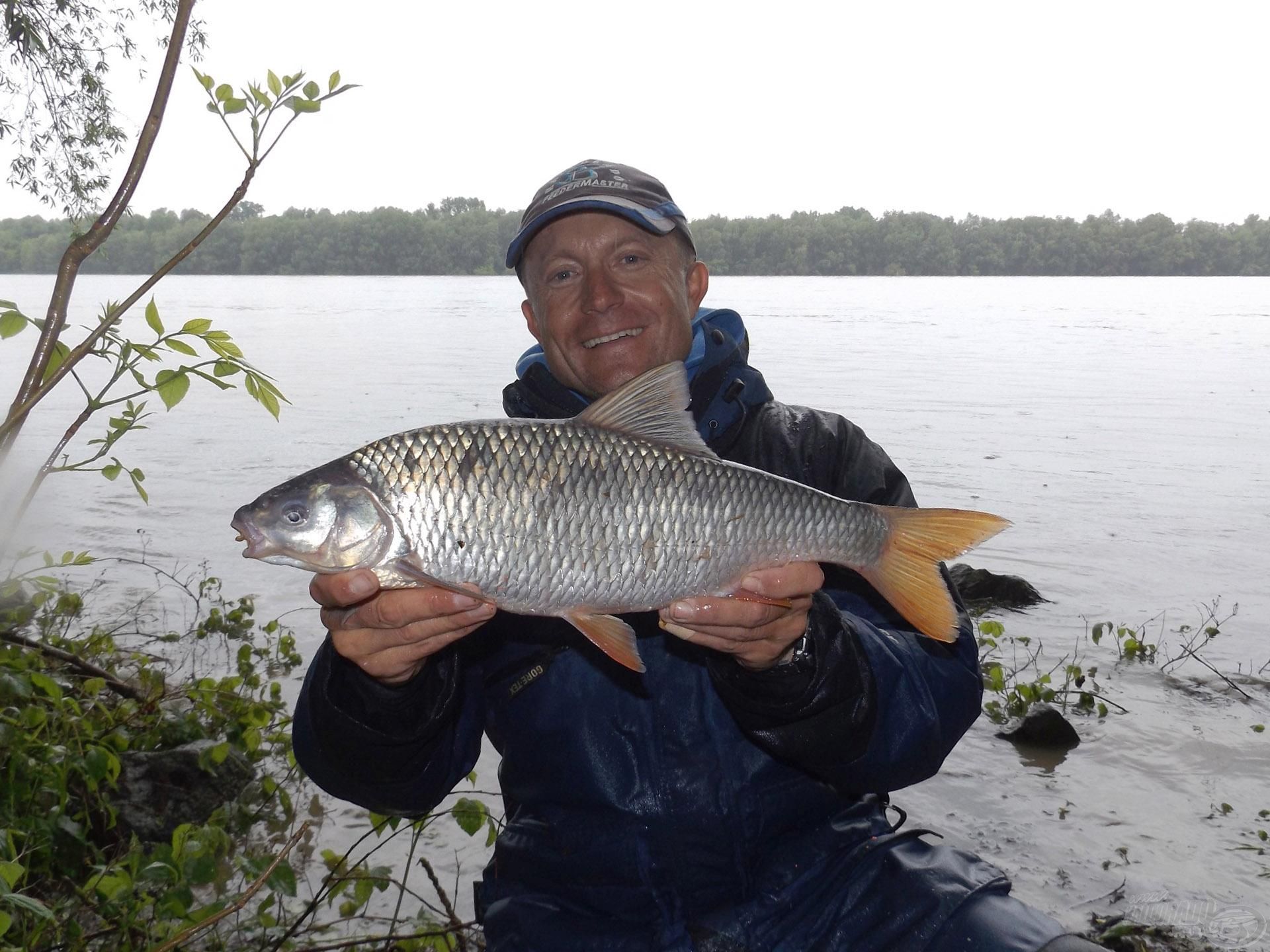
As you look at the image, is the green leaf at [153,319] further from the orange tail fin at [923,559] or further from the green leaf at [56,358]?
the orange tail fin at [923,559]

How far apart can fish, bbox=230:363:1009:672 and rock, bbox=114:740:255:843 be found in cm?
228

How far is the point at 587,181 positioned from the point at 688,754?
1757mm

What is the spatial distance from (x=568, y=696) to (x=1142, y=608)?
20.3 feet

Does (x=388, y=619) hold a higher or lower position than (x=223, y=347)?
lower

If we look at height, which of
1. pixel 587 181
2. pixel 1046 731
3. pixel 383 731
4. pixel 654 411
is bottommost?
pixel 1046 731

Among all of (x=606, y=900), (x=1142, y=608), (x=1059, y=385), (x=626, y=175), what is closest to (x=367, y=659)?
(x=606, y=900)

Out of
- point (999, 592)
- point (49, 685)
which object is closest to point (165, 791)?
point (49, 685)

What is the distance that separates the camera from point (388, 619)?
2.06m

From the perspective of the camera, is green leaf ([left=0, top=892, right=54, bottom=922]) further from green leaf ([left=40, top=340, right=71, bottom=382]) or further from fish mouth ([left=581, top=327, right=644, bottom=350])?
fish mouth ([left=581, top=327, right=644, bottom=350])

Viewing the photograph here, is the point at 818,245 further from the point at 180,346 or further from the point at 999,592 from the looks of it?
the point at 180,346

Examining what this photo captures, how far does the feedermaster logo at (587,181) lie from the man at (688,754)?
115cm

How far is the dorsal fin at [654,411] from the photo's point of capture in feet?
7.04

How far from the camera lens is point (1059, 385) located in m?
19.0

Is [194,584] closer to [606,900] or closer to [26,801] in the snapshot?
[26,801]
